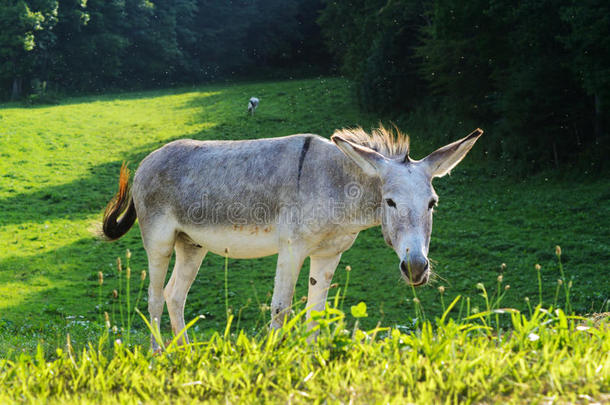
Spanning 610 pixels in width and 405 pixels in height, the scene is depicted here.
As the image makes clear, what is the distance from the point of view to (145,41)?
53.8m

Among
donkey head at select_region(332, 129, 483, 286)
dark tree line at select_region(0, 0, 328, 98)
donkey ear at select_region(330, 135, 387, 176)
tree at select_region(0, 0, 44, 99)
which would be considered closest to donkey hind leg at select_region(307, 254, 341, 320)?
donkey head at select_region(332, 129, 483, 286)

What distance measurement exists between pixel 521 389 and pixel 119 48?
170ft

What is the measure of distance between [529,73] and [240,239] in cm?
1597

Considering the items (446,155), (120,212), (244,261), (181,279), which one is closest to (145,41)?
(244,261)

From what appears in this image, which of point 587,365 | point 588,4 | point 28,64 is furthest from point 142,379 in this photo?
point 28,64

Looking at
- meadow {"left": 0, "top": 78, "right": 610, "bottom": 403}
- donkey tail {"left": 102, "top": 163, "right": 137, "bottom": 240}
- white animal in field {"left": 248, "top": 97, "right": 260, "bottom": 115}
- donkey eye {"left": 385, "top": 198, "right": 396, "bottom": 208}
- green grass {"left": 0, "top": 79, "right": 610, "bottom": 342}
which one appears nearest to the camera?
meadow {"left": 0, "top": 78, "right": 610, "bottom": 403}

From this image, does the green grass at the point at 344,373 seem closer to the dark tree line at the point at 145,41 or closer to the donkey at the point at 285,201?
the donkey at the point at 285,201

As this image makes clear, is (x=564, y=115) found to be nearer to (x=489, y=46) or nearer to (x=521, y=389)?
(x=489, y=46)

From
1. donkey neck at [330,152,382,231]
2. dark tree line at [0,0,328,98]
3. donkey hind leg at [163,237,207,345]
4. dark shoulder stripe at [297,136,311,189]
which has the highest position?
dark tree line at [0,0,328,98]

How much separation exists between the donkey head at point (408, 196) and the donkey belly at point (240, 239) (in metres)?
1.07

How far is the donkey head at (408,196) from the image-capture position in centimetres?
461

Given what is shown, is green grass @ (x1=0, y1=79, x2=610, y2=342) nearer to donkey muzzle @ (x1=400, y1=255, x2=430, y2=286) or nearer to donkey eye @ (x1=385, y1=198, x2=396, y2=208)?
donkey muzzle @ (x1=400, y1=255, x2=430, y2=286)

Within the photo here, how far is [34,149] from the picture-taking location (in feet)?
85.6

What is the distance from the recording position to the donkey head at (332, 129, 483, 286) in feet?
15.1
